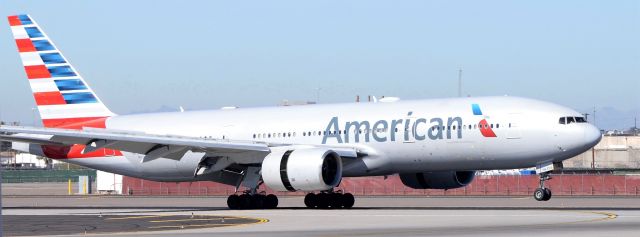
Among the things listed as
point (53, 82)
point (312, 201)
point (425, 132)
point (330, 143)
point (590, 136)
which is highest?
point (53, 82)

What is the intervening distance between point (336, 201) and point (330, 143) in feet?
8.20

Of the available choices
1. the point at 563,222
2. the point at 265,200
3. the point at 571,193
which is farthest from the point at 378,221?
the point at 571,193

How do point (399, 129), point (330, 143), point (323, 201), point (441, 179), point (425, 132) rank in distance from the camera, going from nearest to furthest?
point (425, 132)
point (399, 129)
point (323, 201)
point (330, 143)
point (441, 179)

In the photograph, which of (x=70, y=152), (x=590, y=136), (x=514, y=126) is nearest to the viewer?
(x=590, y=136)

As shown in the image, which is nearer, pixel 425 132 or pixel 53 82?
pixel 425 132

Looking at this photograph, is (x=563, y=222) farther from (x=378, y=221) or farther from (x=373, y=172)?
(x=373, y=172)

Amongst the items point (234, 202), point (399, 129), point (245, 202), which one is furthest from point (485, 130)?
point (234, 202)

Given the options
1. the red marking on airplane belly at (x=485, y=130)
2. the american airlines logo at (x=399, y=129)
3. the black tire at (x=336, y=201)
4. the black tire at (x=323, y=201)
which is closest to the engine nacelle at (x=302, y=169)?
the black tire at (x=336, y=201)

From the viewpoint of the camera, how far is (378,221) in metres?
32.1

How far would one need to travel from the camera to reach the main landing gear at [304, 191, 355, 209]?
4481 cm

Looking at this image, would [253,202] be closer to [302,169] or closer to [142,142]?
[302,169]

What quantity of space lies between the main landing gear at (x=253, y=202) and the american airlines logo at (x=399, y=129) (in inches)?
138

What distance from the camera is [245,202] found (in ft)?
146

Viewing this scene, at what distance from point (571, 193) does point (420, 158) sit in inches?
1003
